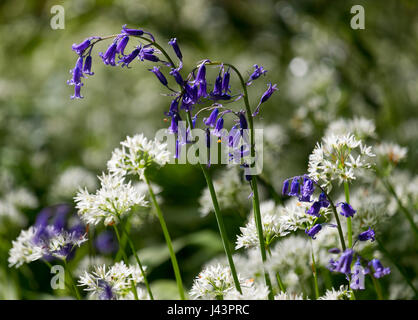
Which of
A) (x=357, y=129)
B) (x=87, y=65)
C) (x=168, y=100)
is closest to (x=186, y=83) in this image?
(x=87, y=65)

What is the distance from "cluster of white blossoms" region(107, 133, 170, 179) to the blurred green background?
0.65 meters

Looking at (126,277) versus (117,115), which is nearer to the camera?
(126,277)

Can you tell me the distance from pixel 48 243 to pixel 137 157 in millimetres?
273

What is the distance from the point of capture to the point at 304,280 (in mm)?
1205

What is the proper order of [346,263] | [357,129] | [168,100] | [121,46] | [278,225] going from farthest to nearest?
[168,100] < [357,129] < [278,225] < [121,46] < [346,263]

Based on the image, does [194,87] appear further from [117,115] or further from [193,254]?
[117,115]

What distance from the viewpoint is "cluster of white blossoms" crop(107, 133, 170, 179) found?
3.36 feet

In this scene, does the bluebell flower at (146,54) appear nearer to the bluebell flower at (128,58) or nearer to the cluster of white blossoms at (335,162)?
the bluebell flower at (128,58)

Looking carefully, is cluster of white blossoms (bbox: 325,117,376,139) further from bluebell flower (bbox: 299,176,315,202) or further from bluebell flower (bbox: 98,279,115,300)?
bluebell flower (bbox: 98,279,115,300)

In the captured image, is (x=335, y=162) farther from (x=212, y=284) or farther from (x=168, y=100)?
(x=168, y=100)

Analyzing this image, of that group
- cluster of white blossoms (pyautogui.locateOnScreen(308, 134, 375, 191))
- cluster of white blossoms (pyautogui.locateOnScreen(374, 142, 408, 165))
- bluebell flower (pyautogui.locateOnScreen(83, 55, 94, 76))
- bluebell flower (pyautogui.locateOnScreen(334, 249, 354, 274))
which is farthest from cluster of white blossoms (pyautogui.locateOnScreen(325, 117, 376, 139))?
bluebell flower (pyautogui.locateOnScreen(83, 55, 94, 76))

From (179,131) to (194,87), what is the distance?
93 millimetres

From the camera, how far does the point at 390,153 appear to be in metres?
1.43

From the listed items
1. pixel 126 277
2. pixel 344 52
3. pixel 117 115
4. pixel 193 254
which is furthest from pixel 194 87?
pixel 117 115
